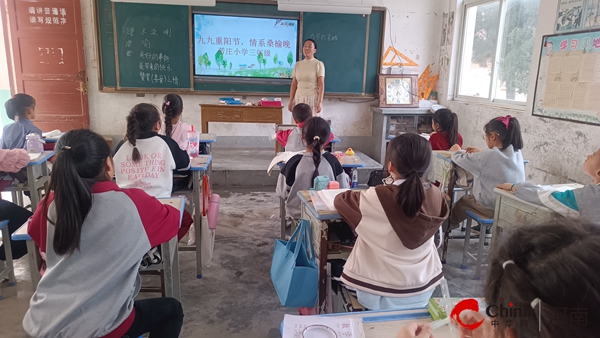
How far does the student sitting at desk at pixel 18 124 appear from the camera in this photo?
3393mm

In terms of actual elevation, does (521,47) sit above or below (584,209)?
above

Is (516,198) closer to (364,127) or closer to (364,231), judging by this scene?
(364,231)

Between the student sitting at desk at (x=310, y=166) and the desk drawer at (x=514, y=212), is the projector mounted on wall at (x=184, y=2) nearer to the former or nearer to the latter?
the student sitting at desk at (x=310, y=166)

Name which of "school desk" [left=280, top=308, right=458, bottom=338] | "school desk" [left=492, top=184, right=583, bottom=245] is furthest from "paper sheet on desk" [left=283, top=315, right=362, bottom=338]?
"school desk" [left=492, top=184, right=583, bottom=245]

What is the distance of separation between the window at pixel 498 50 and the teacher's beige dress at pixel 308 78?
6.83 ft

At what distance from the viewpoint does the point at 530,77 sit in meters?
4.02

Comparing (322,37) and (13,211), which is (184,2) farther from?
(13,211)

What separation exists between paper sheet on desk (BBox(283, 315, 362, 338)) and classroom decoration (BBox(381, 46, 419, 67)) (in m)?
5.26

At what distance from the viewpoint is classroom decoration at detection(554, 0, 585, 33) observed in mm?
3426

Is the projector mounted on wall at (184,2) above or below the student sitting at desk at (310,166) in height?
above

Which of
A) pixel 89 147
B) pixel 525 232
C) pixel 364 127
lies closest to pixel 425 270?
pixel 525 232

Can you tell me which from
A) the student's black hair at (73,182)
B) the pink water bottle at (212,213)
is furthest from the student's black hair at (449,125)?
the student's black hair at (73,182)

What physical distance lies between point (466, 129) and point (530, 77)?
136 cm

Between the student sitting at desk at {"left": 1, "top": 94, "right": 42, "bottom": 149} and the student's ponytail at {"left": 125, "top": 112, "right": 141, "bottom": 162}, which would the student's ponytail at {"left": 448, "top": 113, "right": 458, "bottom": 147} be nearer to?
the student's ponytail at {"left": 125, "top": 112, "right": 141, "bottom": 162}
